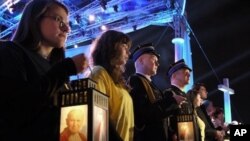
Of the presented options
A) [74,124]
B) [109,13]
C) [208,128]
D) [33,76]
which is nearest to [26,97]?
[33,76]

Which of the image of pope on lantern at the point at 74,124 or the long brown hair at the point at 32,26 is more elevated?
the long brown hair at the point at 32,26

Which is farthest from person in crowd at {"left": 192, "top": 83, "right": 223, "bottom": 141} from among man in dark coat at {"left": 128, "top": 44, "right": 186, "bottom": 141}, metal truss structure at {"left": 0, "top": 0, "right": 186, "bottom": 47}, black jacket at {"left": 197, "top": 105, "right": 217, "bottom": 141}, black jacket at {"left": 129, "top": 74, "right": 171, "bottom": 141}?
metal truss structure at {"left": 0, "top": 0, "right": 186, "bottom": 47}

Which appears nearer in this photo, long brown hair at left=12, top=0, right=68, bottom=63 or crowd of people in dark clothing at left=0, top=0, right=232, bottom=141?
crowd of people in dark clothing at left=0, top=0, right=232, bottom=141

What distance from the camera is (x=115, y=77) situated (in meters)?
2.11

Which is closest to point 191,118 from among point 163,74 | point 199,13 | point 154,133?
point 154,133

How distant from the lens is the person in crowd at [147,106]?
95.5 inches

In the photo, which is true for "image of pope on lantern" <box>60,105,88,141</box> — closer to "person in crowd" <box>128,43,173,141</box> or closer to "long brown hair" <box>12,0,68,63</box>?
"long brown hair" <box>12,0,68,63</box>

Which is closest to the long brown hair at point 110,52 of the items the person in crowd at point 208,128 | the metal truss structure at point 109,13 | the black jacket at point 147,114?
the black jacket at point 147,114

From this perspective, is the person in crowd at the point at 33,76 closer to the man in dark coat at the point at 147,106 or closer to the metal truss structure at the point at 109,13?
the man in dark coat at the point at 147,106

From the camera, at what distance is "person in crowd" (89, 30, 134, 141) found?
1957mm

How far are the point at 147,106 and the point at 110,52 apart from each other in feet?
1.70

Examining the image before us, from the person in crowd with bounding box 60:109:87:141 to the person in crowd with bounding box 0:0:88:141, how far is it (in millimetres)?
34

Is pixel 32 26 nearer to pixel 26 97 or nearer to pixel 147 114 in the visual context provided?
pixel 26 97

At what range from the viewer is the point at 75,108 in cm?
135
